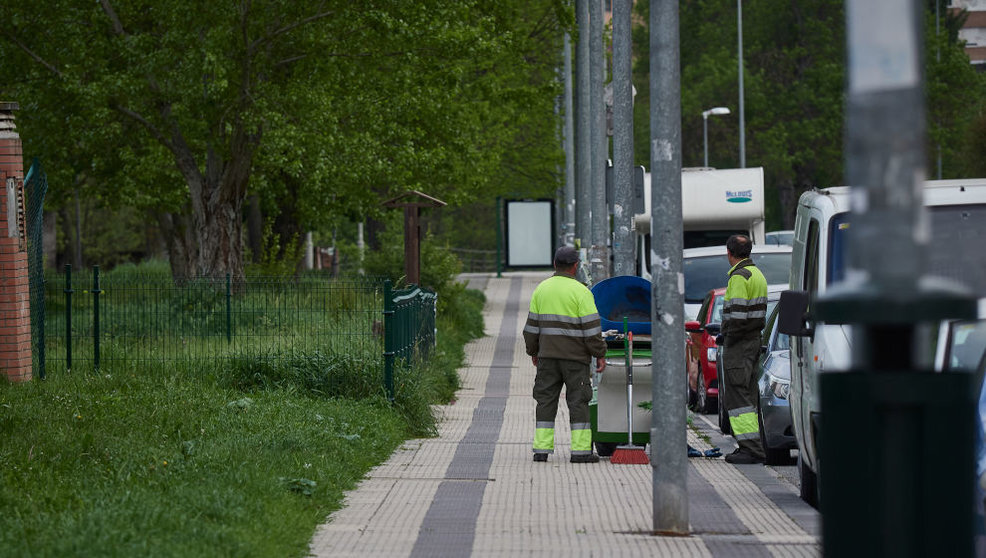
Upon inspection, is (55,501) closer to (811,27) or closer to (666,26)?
(666,26)

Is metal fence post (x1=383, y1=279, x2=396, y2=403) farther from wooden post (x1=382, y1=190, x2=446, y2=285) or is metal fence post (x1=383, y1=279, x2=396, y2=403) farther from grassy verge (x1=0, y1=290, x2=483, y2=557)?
wooden post (x1=382, y1=190, x2=446, y2=285)

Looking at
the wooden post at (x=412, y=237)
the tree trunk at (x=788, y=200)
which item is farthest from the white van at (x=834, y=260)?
the tree trunk at (x=788, y=200)

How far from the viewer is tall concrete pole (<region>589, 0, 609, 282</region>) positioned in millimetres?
19109

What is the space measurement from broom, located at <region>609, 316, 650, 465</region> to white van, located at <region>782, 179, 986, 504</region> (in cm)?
192

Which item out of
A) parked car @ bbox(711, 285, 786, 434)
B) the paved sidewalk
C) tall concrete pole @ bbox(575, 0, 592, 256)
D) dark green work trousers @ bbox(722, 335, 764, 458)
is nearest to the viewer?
the paved sidewalk

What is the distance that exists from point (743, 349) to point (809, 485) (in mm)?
2972

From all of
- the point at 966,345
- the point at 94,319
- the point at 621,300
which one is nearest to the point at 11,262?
the point at 94,319

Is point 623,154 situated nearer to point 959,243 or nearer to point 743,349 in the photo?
point 743,349

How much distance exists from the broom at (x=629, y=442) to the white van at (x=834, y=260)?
192 cm

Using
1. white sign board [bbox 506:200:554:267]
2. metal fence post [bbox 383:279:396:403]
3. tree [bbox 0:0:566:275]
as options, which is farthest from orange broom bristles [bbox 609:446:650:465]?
white sign board [bbox 506:200:554:267]

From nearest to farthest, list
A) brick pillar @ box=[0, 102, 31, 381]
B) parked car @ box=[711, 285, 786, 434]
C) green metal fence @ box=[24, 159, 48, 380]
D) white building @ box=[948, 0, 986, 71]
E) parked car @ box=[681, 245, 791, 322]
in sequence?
parked car @ box=[711, 285, 786, 434] < brick pillar @ box=[0, 102, 31, 381] < green metal fence @ box=[24, 159, 48, 380] < parked car @ box=[681, 245, 791, 322] < white building @ box=[948, 0, 986, 71]

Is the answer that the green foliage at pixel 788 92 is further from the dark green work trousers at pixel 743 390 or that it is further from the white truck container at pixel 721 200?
the dark green work trousers at pixel 743 390

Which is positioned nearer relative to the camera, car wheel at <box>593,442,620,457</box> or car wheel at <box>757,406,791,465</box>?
car wheel at <box>757,406,791,465</box>

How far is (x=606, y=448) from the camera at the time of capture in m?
12.1
